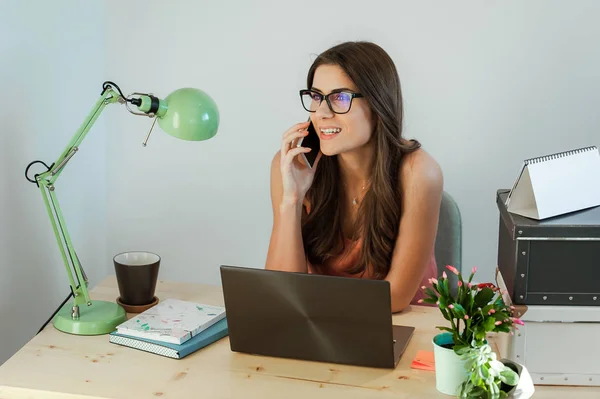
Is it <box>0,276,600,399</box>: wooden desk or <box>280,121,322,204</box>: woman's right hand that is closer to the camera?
<box>0,276,600,399</box>: wooden desk

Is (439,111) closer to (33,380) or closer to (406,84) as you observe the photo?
(406,84)

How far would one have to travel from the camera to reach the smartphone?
2.09 metres

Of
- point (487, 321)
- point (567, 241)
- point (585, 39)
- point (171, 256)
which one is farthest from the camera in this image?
point (171, 256)

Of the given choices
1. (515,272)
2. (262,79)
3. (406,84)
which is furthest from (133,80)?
(515,272)

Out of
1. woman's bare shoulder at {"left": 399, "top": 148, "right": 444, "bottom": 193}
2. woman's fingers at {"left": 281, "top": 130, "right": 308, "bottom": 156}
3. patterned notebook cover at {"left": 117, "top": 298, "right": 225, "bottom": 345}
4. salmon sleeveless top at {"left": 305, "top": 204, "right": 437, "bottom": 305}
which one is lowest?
patterned notebook cover at {"left": 117, "top": 298, "right": 225, "bottom": 345}

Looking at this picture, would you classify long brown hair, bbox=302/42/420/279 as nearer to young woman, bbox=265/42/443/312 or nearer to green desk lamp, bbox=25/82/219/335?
young woman, bbox=265/42/443/312

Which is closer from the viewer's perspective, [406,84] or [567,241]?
[567,241]

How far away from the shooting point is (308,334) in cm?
159

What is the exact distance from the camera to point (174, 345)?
1.64 meters

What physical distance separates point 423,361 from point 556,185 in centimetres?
44

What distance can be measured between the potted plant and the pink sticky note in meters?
0.10

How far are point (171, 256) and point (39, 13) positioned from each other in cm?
110

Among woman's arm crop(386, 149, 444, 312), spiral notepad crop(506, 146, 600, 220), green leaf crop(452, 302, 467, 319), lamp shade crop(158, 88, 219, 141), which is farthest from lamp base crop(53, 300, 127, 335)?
spiral notepad crop(506, 146, 600, 220)

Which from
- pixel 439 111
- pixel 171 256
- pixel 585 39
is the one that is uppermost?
pixel 585 39
